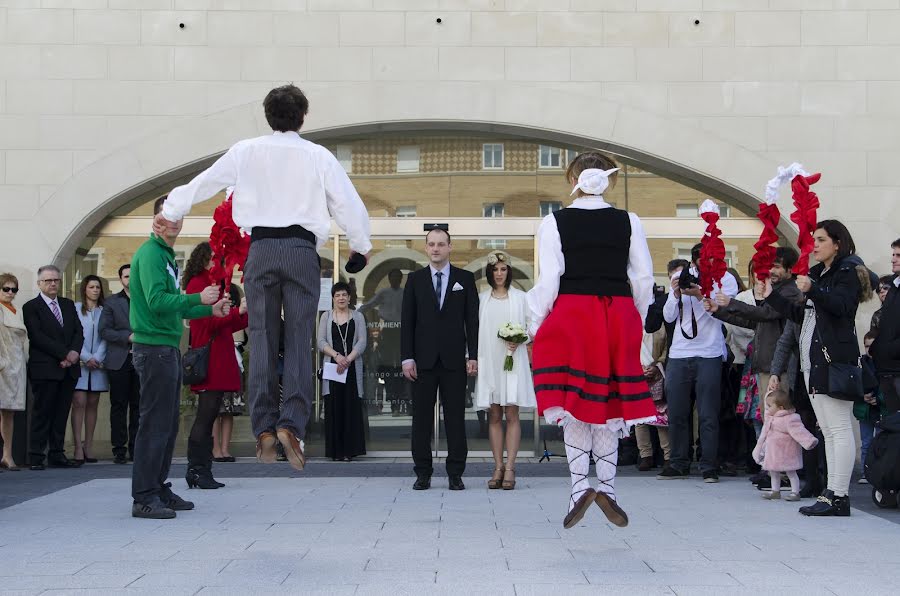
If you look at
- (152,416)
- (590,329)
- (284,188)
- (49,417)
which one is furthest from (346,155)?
(590,329)

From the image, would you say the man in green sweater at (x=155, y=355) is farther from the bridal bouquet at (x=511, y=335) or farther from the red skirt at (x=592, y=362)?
Answer: the bridal bouquet at (x=511, y=335)

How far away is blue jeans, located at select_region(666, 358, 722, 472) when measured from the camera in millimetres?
9812

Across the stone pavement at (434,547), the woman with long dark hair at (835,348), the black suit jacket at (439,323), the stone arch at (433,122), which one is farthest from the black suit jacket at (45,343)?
the woman with long dark hair at (835,348)

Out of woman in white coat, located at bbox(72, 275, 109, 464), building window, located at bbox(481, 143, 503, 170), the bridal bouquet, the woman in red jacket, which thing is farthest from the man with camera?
woman in white coat, located at bbox(72, 275, 109, 464)

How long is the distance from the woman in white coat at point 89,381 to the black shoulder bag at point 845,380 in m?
7.83

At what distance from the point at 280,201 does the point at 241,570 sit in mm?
1876

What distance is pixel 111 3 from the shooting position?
12.6 metres

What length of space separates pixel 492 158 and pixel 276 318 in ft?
24.8

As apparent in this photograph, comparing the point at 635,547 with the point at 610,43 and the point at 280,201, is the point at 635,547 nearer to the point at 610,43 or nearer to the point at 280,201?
the point at 280,201

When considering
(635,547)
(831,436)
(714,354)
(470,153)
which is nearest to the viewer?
(635,547)

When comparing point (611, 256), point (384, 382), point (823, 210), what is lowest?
point (384, 382)

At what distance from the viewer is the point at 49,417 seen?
11.7 m

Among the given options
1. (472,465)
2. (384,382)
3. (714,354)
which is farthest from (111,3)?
(714,354)

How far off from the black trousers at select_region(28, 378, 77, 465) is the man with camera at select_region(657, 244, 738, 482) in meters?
6.05
